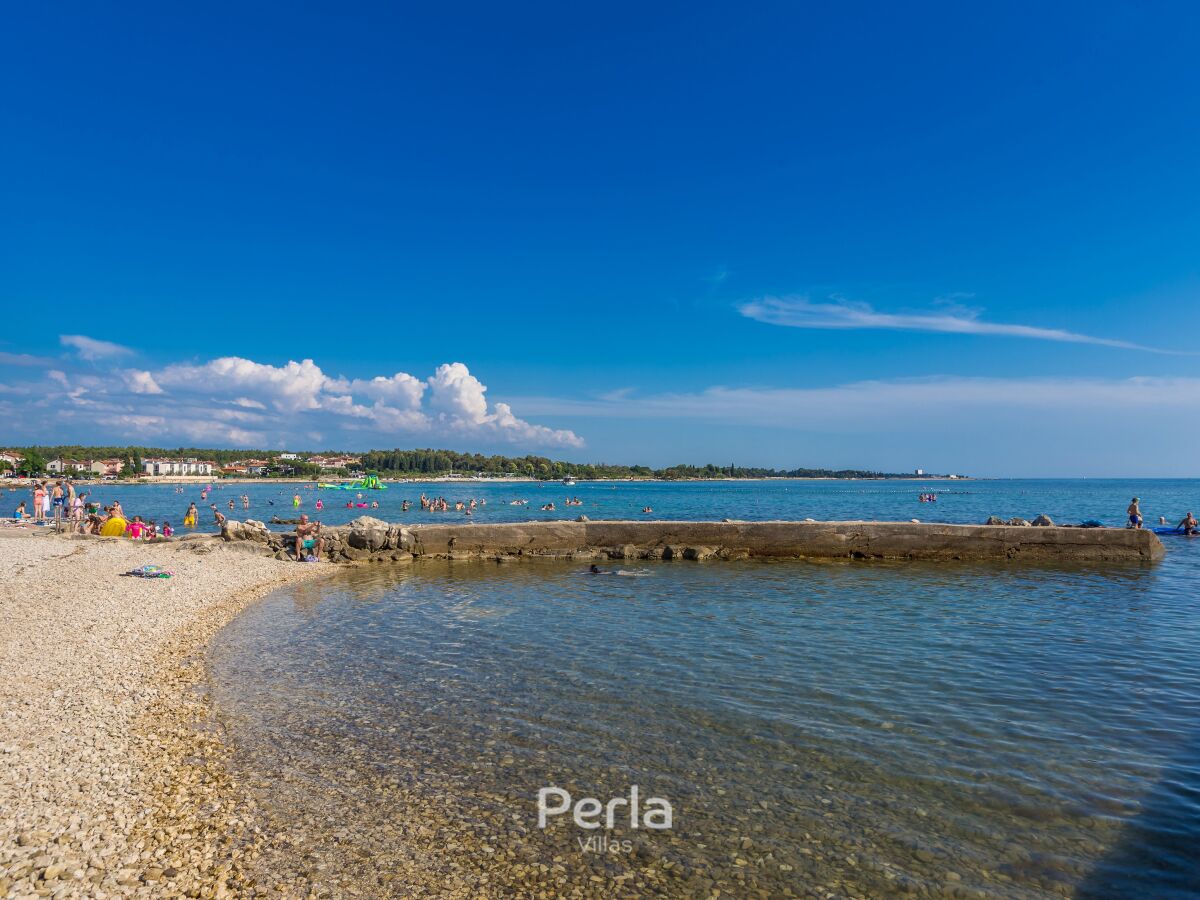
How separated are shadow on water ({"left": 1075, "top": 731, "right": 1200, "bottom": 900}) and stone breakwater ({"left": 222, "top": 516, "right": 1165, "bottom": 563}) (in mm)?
17121

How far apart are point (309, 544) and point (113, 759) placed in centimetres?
1909

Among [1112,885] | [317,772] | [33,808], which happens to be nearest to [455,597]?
[317,772]

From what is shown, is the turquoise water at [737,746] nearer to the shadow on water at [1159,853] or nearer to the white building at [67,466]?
the shadow on water at [1159,853]

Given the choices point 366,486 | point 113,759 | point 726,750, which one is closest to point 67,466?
point 366,486

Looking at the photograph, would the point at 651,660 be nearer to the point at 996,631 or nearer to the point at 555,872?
the point at 555,872

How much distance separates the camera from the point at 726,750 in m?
7.29

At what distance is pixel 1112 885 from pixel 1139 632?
32.9 ft

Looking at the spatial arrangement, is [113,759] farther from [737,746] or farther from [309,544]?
[309,544]

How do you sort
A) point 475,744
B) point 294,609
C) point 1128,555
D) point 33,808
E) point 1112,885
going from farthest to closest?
point 1128,555 → point 294,609 → point 475,744 → point 33,808 → point 1112,885

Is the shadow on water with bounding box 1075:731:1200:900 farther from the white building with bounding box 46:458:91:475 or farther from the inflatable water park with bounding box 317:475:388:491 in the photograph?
the white building with bounding box 46:458:91:475

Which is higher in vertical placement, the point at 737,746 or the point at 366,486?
the point at 737,746

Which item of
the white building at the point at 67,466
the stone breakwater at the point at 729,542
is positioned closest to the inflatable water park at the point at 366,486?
the stone breakwater at the point at 729,542

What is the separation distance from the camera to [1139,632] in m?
12.6

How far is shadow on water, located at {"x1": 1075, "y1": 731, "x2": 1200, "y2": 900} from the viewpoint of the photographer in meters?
4.95
